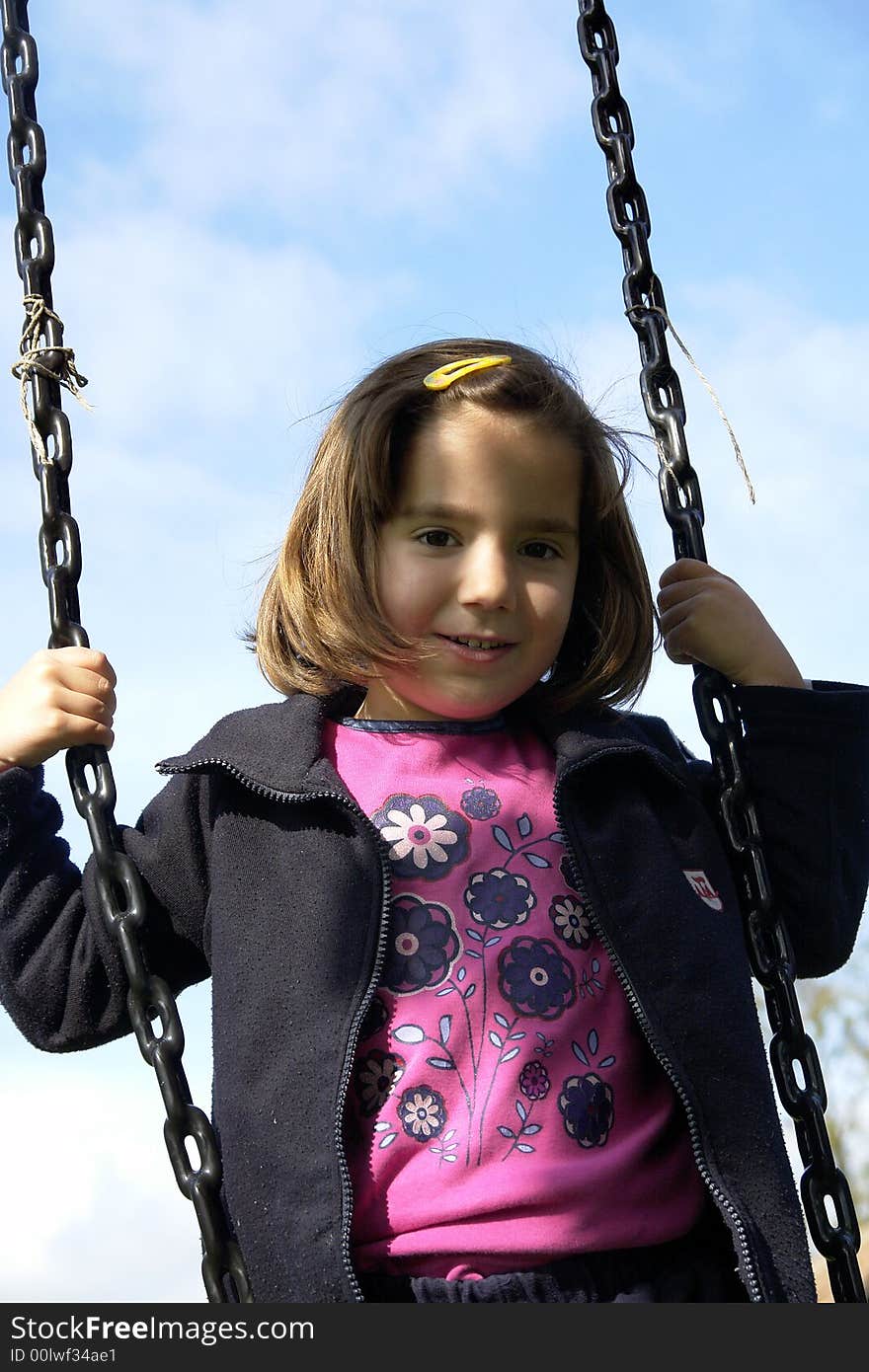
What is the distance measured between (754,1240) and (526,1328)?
11.0 inches

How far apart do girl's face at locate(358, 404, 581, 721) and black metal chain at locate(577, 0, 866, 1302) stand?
0.14m

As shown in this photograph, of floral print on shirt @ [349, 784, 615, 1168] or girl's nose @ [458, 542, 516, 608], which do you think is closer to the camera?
floral print on shirt @ [349, 784, 615, 1168]

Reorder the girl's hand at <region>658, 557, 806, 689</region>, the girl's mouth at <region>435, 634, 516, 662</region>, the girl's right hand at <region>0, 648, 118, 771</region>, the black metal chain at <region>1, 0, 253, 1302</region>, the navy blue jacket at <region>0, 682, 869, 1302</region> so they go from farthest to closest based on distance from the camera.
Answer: the girl's hand at <region>658, 557, 806, 689</region> < the girl's mouth at <region>435, 634, 516, 662</region> < the girl's right hand at <region>0, 648, 118, 771</region> < the navy blue jacket at <region>0, 682, 869, 1302</region> < the black metal chain at <region>1, 0, 253, 1302</region>

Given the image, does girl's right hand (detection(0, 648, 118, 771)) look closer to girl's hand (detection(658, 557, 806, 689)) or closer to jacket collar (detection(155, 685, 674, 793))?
jacket collar (detection(155, 685, 674, 793))

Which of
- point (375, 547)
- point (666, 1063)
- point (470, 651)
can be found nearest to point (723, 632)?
point (470, 651)

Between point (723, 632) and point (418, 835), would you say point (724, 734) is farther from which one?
point (418, 835)

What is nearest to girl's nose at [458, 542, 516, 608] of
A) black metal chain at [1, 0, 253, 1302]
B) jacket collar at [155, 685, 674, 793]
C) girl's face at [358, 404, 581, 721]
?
girl's face at [358, 404, 581, 721]

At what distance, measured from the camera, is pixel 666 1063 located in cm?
175

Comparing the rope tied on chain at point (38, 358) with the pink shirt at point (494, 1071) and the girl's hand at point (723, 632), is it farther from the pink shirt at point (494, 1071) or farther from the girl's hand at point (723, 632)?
the girl's hand at point (723, 632)

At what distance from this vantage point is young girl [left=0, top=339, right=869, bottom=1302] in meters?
1.68

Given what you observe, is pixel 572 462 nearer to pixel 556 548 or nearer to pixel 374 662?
pixel 556 548

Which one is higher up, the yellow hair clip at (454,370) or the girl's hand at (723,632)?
the yellow hair clip at (454,370)

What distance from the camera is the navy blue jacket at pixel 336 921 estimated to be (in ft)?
5.51

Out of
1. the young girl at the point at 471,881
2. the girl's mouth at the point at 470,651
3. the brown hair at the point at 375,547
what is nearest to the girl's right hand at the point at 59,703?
the young girl at the point at 471,881
